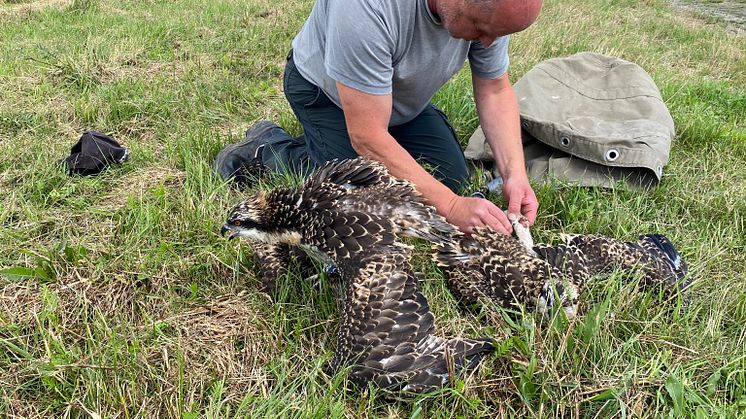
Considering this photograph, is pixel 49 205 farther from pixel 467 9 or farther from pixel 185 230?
pixel 467 9

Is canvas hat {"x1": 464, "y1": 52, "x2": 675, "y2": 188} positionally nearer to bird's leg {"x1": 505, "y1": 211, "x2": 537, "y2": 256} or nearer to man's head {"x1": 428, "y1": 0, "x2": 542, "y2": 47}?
bird's leg {"x1": 505, "y1": 211, "x2": 537, "y2": 256}

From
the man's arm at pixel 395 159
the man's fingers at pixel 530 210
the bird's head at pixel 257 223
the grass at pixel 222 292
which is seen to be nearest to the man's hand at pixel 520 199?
the man's fingers at pixel 530 210

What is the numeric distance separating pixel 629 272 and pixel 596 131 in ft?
5.11

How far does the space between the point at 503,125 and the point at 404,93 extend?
764 millimetres

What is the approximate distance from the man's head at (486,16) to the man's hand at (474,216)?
37.0 inches

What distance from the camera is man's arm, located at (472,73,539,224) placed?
12.3 feet

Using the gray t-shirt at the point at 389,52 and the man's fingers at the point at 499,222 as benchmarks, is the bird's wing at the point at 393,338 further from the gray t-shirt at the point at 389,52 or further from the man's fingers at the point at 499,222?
the gray t-shirt at the point at 389,52

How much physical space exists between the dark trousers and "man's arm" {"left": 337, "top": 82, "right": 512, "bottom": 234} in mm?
819

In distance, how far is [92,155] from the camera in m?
4.24

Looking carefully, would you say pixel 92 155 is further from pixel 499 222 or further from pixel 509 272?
pixel 509 272

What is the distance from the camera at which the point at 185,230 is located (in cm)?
350

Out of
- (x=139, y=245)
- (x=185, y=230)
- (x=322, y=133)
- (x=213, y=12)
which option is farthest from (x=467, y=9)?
(x=213, y=12)

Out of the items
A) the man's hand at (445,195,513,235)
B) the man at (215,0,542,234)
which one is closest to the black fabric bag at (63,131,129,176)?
the man at (215,0,542,234)

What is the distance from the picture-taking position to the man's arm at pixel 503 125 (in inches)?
148
